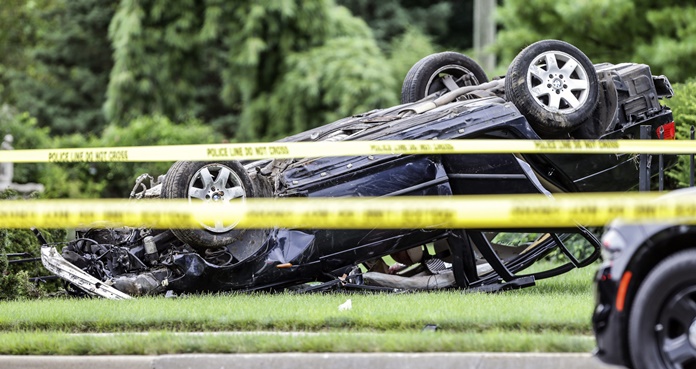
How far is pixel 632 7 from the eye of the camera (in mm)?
18797

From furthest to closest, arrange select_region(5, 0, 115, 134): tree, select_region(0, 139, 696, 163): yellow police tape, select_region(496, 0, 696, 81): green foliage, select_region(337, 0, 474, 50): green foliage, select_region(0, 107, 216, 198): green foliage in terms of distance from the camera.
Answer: select_region(337, 0, 474, 50): green foliage
select_region(5, 0, 115, 134): tree
select_region(0, 107, 216, 198): green foliage
select_region(496, 0, 696, 81): green foliage
select_region(0, 139, 696, 163): yellow police tape

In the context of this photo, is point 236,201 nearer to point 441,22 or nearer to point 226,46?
point 226,46

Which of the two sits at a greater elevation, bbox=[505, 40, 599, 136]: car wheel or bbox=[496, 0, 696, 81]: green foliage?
bbox=[496, 0, 696, 81]: green foliage

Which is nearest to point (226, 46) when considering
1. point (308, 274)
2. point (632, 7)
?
point (632, 7)

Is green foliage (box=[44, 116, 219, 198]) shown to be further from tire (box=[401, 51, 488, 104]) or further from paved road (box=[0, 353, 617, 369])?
paved road (box=[0, 353, 617, 369])

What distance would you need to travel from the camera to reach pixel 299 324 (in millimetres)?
7547

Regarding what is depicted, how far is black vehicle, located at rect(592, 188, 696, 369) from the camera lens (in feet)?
19.0

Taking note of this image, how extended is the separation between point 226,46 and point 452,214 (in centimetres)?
2237

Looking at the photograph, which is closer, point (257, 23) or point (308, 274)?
point (308, 274)

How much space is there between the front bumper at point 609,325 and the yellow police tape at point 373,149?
85.1 inches

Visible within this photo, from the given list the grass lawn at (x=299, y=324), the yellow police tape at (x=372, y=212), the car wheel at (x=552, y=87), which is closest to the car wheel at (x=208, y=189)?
the yellow police tape at (x=372, y=212)

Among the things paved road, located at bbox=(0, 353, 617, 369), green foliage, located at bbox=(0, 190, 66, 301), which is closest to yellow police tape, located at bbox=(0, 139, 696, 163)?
green foliage, located at bbox=(0, 190, 66, 301)

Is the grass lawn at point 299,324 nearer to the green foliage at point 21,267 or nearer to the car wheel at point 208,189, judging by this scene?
the car wheel at point 208,189

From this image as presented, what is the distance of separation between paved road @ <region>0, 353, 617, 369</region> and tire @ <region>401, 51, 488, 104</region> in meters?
4.20
